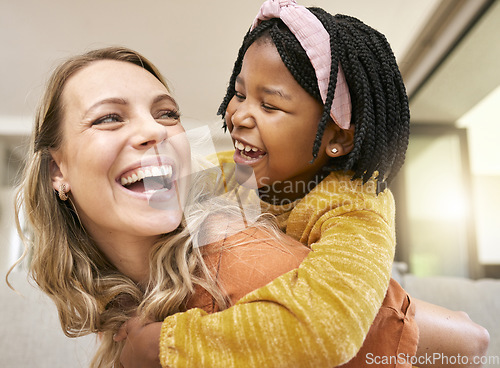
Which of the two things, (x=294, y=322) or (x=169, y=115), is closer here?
(x=294, y=322)

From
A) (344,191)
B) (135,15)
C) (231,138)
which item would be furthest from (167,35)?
(344,191)

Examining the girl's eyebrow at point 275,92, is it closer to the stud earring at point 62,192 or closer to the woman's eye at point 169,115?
the woman's eye at point 169,115

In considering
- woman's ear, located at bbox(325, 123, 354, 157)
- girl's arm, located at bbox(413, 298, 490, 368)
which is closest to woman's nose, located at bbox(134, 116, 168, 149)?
woman's ear, located at bbox(325, 123, 354, 157)

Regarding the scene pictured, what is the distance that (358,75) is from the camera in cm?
52

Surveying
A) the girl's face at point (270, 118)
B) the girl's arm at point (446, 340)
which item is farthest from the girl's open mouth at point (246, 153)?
the girl's arm at point (446, 340)

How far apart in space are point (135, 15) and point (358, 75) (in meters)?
0.29

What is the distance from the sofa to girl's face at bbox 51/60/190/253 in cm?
70

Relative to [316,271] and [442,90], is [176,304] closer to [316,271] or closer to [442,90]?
[316,271]

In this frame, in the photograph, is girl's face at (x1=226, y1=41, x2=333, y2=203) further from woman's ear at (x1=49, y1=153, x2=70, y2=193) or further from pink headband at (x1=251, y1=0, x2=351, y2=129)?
woman's ear at (x1=49, y1=153, x2=70, y2=193)

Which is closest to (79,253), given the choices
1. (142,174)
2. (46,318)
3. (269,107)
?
(142,174)

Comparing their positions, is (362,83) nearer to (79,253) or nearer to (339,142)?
(339,142)

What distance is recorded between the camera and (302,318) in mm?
384

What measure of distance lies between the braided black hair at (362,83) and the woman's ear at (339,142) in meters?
0.01

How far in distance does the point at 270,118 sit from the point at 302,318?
22 cm
